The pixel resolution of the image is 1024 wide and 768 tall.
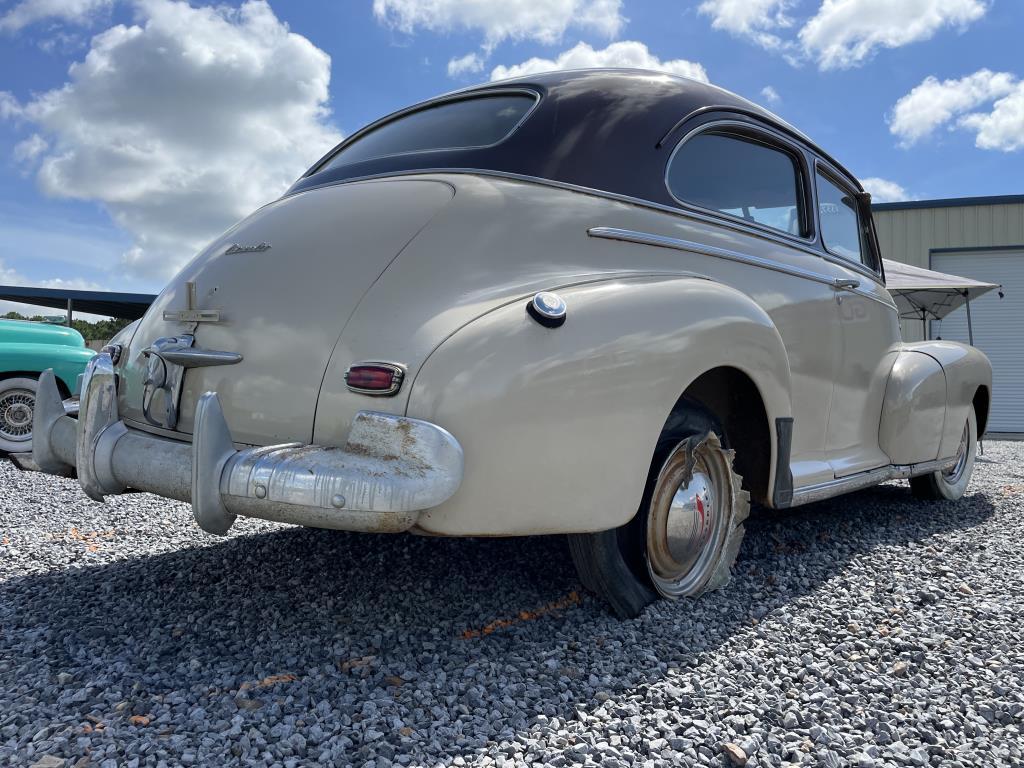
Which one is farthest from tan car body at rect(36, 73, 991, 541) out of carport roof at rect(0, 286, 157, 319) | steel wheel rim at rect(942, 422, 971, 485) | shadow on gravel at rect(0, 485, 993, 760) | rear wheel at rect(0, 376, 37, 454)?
carport roof at rect(0, 286, 157, 319)

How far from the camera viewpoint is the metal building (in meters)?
15.8

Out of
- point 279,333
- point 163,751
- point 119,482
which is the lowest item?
point 163,751

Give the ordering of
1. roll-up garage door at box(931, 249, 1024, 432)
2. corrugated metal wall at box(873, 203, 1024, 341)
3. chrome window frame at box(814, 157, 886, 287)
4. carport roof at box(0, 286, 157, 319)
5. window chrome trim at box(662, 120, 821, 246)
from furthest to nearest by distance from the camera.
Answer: roll-up garage door at box(931, 249, 1024, 432)
corrugated metal wall at box(873, 203, 1024, 341)
carport roof at box(0, 286, 157, 319)
chrome window frame at box(814, 157, 886, 287)
window chrome trim at box(662, 120, 821, 246)

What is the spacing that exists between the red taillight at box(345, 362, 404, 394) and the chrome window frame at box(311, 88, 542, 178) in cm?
106

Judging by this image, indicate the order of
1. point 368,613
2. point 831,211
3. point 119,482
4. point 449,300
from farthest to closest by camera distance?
point 831,211 < point 368,613 < point 119,482 < point 449,300

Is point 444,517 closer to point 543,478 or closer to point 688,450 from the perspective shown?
point 543,478

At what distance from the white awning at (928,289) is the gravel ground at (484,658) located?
6.36m

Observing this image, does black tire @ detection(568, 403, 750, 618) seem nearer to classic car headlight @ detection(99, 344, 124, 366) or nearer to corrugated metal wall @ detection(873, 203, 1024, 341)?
classic car headlight @ detection(99, 344, 124, 366)

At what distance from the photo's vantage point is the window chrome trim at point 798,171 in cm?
304

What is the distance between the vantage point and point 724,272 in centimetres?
303

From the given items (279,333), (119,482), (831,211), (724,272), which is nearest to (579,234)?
(724,272)

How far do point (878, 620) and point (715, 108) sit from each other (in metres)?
2.02

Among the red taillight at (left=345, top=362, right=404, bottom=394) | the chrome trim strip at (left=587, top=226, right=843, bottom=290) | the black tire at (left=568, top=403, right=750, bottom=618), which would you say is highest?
the chrome trim strip at (left=587, top=226, right=843, bottom=290)

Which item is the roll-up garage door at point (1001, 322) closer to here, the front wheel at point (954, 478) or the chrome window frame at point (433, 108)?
the front wheel at point (954, 478)
